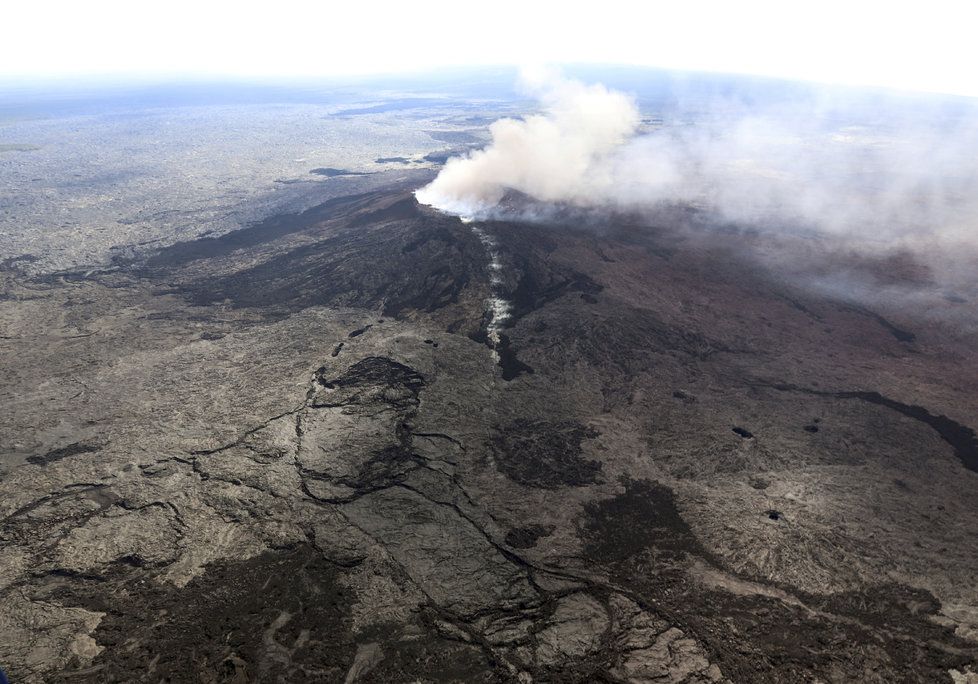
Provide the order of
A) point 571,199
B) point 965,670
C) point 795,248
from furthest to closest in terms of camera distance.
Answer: point 571,199, point 795,248, point 965,670

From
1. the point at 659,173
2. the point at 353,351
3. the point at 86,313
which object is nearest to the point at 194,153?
the point at 86,313

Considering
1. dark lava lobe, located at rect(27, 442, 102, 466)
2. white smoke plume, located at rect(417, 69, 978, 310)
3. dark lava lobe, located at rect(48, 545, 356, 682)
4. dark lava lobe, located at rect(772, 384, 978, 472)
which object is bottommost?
dark lava lobe, located at rect(48, 545, 356, 682)

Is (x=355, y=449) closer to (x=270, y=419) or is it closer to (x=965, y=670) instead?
(x=270, y=419)

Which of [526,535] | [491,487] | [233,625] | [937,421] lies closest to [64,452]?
[233,625]

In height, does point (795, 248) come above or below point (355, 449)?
above

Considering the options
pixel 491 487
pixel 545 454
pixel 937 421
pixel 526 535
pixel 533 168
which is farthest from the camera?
pixel 533 168

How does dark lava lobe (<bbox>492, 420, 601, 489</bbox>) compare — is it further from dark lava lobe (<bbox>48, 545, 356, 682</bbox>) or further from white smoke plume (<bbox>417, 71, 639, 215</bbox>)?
white smoke plume (<bbox>417, 71, 639, 215</bbox>)

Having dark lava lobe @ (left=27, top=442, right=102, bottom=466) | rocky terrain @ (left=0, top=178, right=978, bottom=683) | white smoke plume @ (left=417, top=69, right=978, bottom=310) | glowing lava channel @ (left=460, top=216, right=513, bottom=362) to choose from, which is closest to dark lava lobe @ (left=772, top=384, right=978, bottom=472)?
rocky terrain @ (left=0, top=178, right=978, bottom=683)

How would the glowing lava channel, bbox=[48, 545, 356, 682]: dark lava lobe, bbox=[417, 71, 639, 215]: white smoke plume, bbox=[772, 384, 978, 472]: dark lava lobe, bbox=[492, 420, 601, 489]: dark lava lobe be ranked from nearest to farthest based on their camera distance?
bbox=[48, 545, 356, 682]: dark lava lobe → bbox=[492, 420, 601, 489]: dark lava lobe → bbox=[772, 384, 978, 472]: dark lava lobe → the glowing lava channel → bbox=[417, 71, 639, 215]: white smoke plume

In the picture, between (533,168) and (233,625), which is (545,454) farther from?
(533,168)
